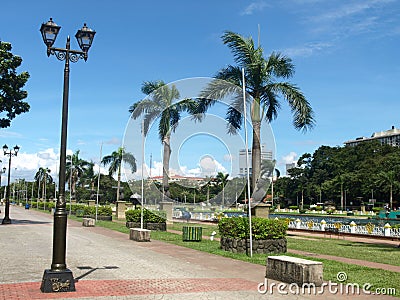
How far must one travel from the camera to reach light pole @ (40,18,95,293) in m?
8.37

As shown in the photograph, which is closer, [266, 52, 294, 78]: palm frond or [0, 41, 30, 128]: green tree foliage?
[266, 52, 294, 78]: palm frond

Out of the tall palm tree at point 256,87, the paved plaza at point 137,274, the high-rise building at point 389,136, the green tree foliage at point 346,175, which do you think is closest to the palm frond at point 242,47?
the tall palm tree at point 256,87

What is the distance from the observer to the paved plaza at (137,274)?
842 centimetres

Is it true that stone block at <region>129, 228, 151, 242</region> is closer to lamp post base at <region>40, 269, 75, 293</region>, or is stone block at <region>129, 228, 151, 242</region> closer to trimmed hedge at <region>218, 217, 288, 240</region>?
trimmed hedge at <region>218, 217, 288, 240</region>

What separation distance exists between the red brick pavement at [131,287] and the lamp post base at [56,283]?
13 centimetres

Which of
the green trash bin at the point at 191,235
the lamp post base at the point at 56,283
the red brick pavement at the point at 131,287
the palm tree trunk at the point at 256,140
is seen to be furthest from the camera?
the green trash bin at the point at 191,235

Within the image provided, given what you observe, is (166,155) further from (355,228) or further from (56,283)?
(56,283)

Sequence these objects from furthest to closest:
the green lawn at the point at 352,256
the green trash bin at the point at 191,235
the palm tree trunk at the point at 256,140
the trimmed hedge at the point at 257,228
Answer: the green trash bin at the point at 191,235 → the palm tree trunk at the point at 256,140 → the trimmed hedge at the point at 257,228 → the green lawn at the point at 352,256

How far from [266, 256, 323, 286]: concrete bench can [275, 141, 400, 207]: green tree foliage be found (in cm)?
6324

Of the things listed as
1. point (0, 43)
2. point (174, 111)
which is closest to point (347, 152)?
point (174, 111)

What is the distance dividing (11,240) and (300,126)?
490 inches

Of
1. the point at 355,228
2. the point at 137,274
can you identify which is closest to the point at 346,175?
the point at 355,228

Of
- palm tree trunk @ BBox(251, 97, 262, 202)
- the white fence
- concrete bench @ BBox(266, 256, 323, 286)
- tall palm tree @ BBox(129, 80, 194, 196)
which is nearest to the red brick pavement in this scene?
concrete bench @ BBox(266, 256, 323, 286)

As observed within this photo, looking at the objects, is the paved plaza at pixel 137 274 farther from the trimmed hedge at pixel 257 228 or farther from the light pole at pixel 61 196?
the trimmed hedge at pixel 257 228
